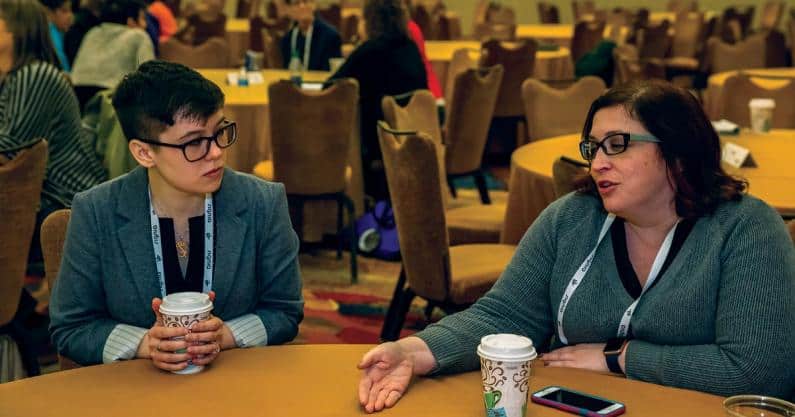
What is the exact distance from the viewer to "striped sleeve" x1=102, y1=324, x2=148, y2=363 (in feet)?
6.97

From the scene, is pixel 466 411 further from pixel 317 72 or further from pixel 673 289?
pixel 317 72

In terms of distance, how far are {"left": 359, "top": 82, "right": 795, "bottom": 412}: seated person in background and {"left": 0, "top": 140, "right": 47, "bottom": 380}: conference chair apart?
167cm

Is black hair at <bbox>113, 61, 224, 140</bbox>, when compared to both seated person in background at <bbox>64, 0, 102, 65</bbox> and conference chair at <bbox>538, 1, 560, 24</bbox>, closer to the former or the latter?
seated person in background at <bbox>64, 0, 102, 65</bbox>

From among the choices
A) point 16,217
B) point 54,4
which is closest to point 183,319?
point 16,217

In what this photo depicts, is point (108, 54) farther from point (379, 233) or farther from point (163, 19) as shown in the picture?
point (163, 19)

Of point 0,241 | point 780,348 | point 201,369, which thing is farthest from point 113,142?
point 780,348

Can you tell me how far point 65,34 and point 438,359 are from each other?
613 centimetres

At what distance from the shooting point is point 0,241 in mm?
3338

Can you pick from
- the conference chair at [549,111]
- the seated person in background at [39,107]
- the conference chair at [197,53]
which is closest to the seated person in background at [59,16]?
the conference chair at [197,53]

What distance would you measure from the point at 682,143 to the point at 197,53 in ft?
21.6

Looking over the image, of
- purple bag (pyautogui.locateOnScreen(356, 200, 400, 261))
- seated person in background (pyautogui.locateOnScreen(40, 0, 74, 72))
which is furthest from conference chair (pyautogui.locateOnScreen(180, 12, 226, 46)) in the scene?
purple bag (pyautogui.locateOnScreen(356, 200, 400, 261))

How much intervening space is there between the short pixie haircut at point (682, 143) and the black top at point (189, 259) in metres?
0.85

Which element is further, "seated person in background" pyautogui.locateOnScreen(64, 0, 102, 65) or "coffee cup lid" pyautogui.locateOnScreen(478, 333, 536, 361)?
"seated person in background" pyautogui.locateOnScreen(64, 0, 102, 65)

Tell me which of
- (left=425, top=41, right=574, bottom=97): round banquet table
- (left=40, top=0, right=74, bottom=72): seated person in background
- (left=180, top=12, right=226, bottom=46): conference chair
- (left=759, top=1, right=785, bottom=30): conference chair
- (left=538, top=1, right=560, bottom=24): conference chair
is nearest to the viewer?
(left=40, top=0, right=74, bottom=72): seated person in background
